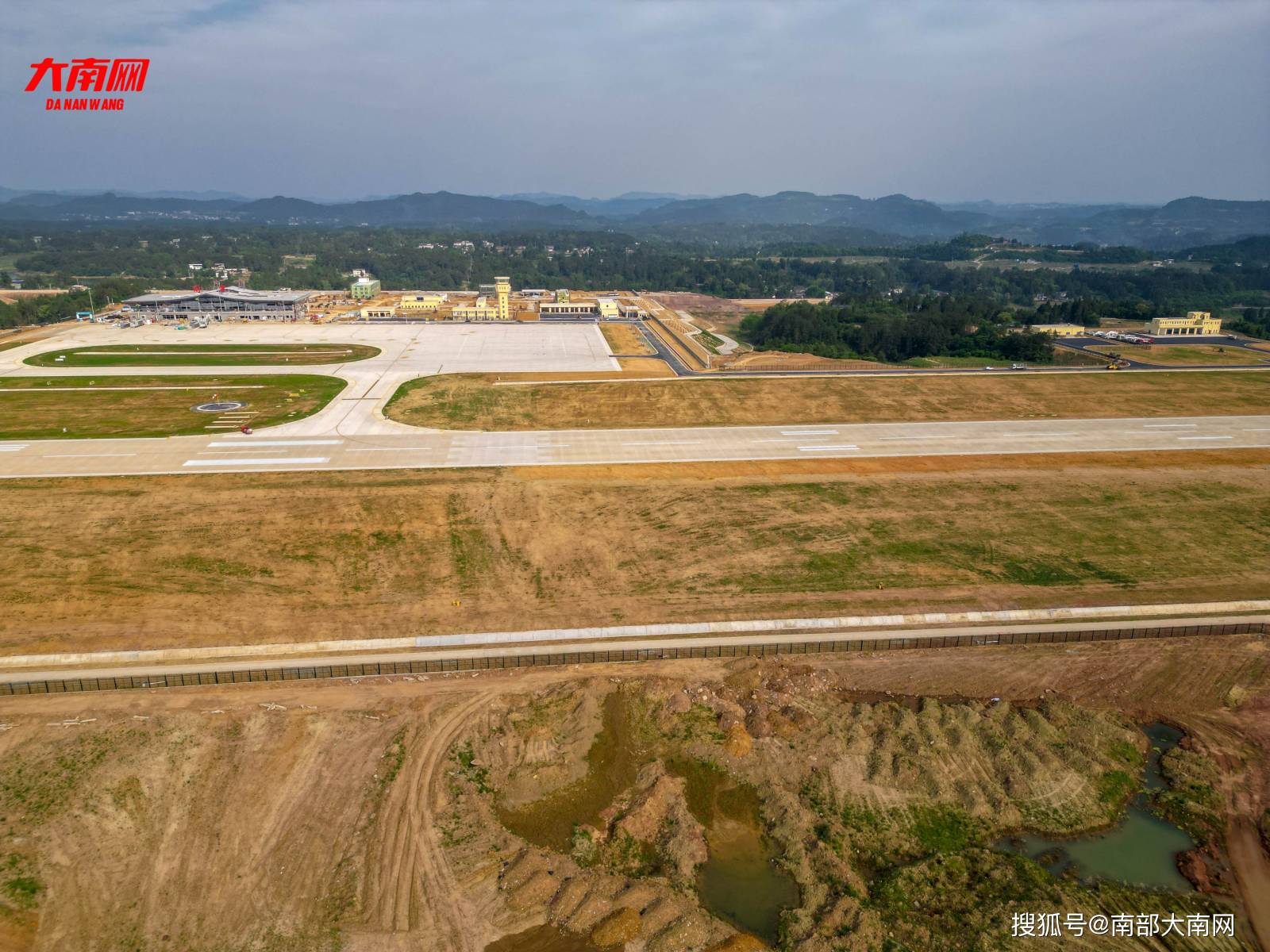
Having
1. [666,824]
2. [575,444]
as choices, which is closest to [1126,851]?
[666,824]

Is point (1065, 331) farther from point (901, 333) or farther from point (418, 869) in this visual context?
point (418, 869)

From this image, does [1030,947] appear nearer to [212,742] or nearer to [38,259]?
[212,742]

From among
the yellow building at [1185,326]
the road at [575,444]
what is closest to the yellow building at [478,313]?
the road at [575,444]

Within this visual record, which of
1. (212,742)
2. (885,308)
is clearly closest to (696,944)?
(212,742)

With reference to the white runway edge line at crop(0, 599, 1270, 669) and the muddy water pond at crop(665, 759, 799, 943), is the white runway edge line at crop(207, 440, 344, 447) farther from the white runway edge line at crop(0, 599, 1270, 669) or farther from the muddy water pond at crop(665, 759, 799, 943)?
the muddy water pond at crop(665, 759, 799, 943)

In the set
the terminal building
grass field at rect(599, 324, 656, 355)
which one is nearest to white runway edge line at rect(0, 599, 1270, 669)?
grass field at rect(599, 324, 656, 355)

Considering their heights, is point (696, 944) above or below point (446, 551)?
below

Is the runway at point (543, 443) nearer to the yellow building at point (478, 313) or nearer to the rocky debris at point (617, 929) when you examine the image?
the rocky debris at point (617, 929)
